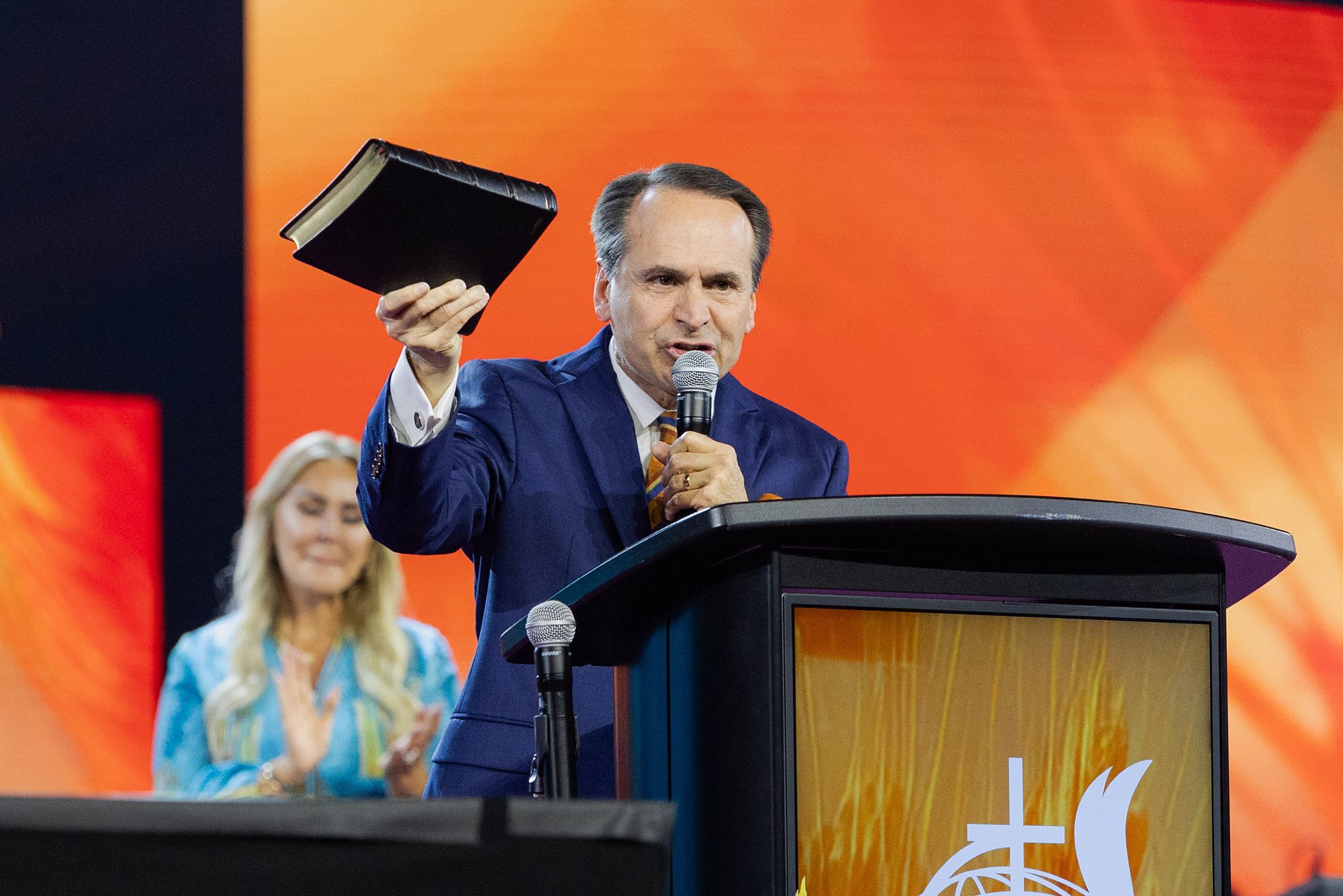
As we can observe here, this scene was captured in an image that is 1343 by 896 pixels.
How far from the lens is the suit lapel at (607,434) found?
162 centimetres

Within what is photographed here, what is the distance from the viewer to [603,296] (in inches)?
76.9

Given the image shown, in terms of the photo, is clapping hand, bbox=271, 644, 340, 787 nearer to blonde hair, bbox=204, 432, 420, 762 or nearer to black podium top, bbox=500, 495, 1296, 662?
blonde hair, bbox=204, 432, 420, 762

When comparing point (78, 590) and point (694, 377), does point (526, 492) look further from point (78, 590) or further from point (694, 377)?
point (78, 590)

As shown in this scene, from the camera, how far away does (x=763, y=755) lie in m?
0.91

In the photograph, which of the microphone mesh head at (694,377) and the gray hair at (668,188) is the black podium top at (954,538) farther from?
the gray hair at (668,188)

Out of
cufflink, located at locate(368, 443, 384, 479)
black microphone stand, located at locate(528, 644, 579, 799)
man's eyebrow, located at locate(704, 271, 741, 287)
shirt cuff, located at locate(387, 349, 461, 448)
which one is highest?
man's eyebrow, located at locate(704, 271, 741, 287)

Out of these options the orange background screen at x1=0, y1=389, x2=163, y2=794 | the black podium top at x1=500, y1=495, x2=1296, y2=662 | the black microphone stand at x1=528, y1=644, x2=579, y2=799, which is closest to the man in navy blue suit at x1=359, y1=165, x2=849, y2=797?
the black microphone stand at x1=528, y1=644, x2=579, y2=799

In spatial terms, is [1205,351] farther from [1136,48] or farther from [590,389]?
[590,389]

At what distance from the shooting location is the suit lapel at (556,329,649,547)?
1.62 metres

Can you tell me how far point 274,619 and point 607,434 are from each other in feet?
6.63

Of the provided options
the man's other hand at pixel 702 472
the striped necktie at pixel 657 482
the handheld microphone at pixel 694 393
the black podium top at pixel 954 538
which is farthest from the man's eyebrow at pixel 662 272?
the black podium top at pixel 954 538

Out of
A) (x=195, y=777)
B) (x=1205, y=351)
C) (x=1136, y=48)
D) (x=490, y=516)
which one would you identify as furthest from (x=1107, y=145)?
(x=195, y=777)

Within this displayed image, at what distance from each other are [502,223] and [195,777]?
2198mm

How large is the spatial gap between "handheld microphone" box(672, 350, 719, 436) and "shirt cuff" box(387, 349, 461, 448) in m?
0.25
